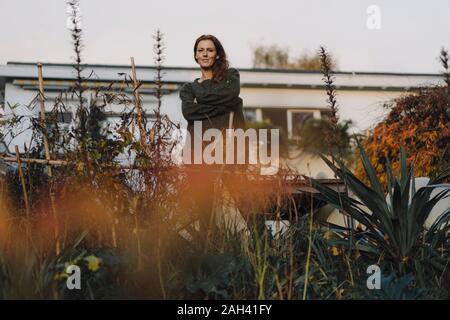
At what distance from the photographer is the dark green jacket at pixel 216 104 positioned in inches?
171

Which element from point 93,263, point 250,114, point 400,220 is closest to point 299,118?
point 250,114

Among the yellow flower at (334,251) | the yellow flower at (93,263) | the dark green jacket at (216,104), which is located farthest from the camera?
the dark green jacket at (216,104)

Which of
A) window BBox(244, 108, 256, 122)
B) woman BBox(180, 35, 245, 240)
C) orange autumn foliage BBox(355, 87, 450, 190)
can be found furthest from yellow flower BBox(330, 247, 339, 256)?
window BBox(244, 108, 256, 122)

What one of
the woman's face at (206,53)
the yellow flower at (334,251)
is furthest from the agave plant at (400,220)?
the woman's face at (206,53)

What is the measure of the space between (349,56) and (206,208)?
2061 centimetres

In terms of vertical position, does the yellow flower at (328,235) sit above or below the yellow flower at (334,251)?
above

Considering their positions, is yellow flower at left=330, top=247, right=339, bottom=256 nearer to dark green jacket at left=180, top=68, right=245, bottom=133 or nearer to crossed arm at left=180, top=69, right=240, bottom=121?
dark green jacket at left=180, top=68, right=245, bottom=133

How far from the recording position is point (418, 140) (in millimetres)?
7777

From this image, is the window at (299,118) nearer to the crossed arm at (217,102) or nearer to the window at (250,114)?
the window at (250,114)

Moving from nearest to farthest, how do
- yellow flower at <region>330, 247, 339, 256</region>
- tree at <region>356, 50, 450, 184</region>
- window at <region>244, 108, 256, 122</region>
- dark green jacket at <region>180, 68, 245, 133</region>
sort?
1. yellow flower at <region>330, 247, 339, 256</region>
2. dark green jacket at <region>180, 68, 245, 133</region>
3. tree at <region>356, 50, 450, 184</region>
4. window at <region>244, 108, 256, 122</region>

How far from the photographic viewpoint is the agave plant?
387cm

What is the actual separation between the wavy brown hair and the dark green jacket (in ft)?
0.13

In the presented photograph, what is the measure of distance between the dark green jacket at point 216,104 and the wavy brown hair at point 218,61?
0.13ft
